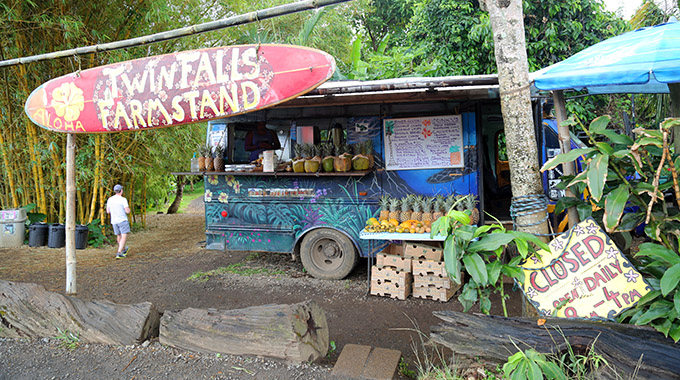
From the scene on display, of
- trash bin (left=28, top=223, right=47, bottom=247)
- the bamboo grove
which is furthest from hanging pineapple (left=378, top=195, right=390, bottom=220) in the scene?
trash bin (left=28, top=223, right=47, bottom=247)

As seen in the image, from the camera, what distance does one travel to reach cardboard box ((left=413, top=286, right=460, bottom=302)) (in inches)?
203

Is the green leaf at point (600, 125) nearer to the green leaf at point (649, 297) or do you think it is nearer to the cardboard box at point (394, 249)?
the green leaf at point (649, 297)

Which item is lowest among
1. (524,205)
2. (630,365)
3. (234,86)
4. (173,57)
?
(630,365)

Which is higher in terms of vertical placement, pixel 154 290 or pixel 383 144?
pixel 383 144

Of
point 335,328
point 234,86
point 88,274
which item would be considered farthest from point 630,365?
point 88,274

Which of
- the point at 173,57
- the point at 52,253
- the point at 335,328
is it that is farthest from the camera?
the point at 52,253

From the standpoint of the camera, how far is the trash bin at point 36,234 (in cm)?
906

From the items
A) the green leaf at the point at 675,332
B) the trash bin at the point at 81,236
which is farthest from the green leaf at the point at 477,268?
the trash bin at the point at 81,236

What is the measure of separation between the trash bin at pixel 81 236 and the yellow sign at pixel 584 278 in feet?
28.6

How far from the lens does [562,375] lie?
2396 millimetres

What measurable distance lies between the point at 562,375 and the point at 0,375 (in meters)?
3.80

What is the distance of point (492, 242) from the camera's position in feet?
8.74

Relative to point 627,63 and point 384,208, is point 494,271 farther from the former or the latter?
point 384,208

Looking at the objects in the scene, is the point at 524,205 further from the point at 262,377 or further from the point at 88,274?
the point at 88,274
